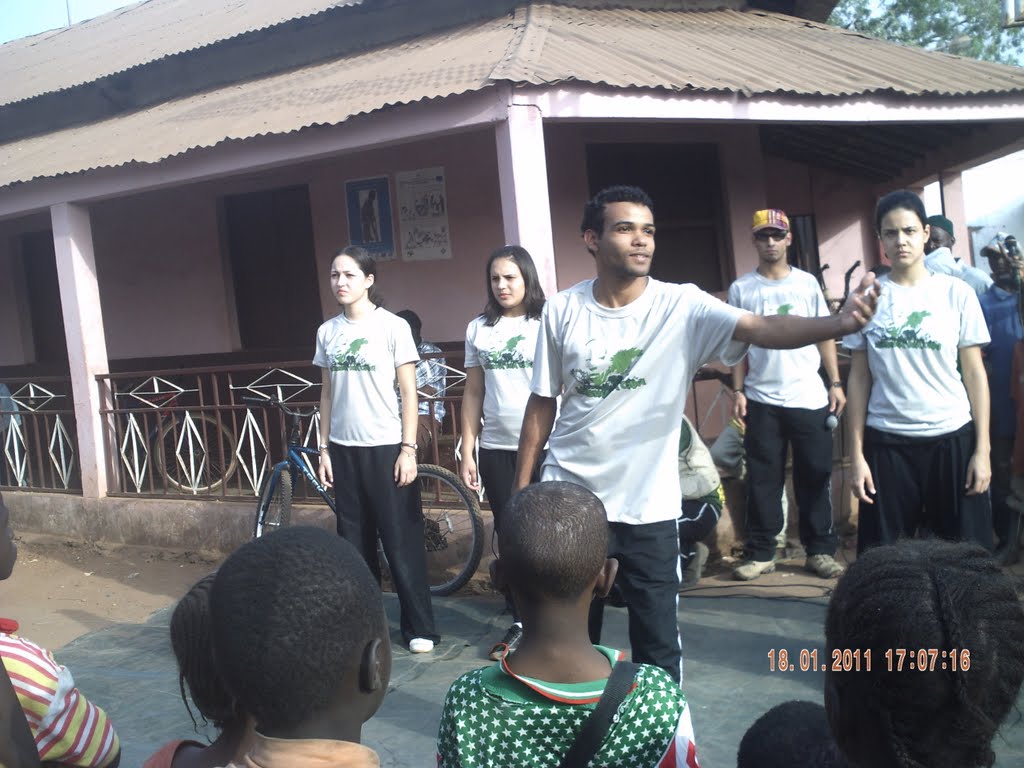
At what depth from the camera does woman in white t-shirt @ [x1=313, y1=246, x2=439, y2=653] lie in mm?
4621

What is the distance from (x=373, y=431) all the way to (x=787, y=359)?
2198 mm

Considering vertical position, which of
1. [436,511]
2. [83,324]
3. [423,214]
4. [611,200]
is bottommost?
[436,511]

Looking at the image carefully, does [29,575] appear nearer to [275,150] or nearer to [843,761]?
[275,150]

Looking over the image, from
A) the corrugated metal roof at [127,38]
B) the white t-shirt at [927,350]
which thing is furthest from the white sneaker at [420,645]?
the corrugated metal roof at [127,38]

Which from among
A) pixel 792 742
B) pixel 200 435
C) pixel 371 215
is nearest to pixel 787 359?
pixel 792 742

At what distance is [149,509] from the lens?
7387mm

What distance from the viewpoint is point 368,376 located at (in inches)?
181

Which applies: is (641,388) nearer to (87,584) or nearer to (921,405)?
(921,405)

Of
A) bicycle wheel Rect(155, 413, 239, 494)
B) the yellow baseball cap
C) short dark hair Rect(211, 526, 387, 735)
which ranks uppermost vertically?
A: the yellow baseball cap

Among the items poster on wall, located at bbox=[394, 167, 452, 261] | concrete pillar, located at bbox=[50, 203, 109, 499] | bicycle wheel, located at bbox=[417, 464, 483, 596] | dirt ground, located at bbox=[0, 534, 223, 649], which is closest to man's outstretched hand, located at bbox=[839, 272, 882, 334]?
bicycle wheel, located at bbox=[417, 464, 483, 596]

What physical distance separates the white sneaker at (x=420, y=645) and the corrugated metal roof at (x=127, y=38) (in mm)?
5313

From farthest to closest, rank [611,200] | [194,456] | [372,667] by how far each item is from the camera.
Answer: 1. [194,456]
2. [611,200]
3. [372,667]

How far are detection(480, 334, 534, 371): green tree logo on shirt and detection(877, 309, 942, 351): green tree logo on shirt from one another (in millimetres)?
1575

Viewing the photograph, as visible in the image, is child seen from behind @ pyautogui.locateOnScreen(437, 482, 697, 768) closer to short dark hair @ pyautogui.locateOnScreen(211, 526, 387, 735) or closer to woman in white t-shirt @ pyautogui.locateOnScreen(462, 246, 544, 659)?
short dark hair @ pyautogui.locateOnScreen(211, 526, 387, 735)
